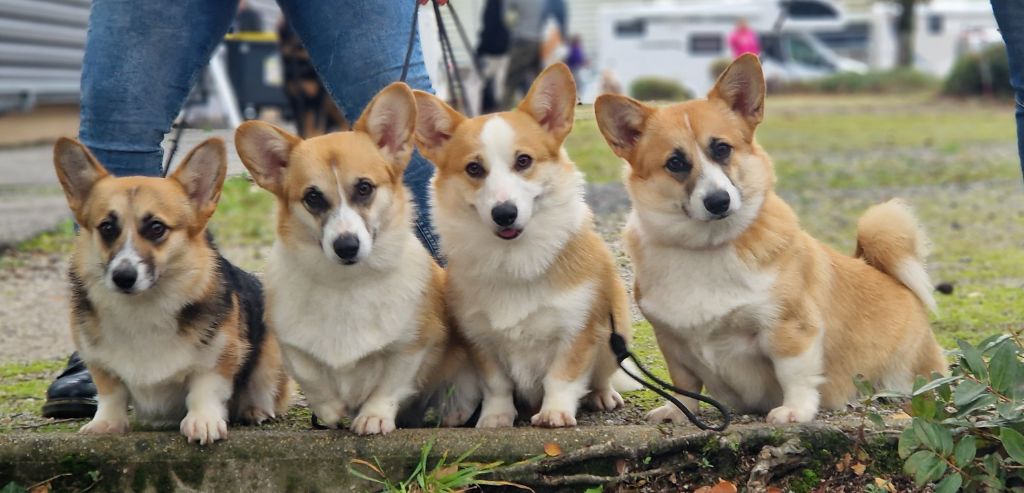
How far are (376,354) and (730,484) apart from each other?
94cm

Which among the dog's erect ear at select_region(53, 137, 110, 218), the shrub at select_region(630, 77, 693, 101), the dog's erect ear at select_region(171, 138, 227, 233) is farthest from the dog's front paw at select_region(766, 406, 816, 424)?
the shrub at select_region(630, 77, 693, 101)

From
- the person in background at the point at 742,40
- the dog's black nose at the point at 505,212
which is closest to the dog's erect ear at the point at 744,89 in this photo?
the dog's black nose at the point at 505,212

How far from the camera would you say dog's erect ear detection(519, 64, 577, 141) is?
3.24 metres

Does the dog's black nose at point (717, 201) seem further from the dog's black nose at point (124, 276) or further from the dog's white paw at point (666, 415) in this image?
the dog's black nose at point (124, 276)

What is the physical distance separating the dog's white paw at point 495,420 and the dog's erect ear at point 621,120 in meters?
0.76

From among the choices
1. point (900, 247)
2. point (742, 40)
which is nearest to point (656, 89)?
point (742, 40)

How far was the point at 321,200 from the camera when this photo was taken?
10.00 ft

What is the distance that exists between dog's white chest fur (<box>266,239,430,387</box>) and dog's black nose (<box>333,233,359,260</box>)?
0.42 ft

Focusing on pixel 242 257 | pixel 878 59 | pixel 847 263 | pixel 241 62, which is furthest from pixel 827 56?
pixel 847 263

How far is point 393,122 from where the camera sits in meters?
3.21

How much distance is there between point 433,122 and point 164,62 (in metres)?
0.80

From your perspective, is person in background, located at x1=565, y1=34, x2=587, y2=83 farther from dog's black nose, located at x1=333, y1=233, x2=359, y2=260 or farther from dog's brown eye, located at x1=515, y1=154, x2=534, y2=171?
dog's black nose, located at x1=333, y1=233, x2=359, y2=260

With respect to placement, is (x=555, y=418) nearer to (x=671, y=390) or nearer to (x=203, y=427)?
(x=671, y=390)

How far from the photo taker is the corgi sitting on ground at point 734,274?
123 inches
